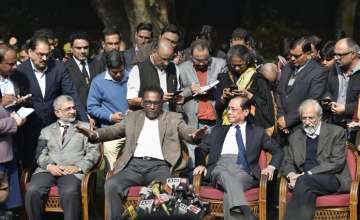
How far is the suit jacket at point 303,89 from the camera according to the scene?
9.44m

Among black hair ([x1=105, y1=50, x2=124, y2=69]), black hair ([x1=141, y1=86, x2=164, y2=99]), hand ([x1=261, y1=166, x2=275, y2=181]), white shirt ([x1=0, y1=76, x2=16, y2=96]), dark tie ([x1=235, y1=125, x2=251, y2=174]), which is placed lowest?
hand ([x1=261, y1=166, x2=275, y2=181])

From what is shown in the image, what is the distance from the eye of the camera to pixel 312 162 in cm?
891

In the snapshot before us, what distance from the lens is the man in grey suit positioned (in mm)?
9711

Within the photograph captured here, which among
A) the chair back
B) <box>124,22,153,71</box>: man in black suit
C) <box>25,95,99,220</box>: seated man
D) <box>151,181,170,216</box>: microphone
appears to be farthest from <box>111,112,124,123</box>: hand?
the chair back

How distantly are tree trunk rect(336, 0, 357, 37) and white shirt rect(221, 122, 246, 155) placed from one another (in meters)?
10.1

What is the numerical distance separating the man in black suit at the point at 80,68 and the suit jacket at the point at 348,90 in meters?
2.60

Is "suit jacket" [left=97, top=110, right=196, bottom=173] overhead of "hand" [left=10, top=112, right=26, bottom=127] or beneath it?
beneath

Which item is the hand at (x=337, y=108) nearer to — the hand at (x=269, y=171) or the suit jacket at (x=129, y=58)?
the hand at (x=269, y=171)

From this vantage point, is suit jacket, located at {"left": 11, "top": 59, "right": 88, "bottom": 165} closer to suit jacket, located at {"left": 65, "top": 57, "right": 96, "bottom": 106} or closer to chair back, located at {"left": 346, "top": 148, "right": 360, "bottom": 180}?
suit jacket, located at {"left": 65, "top": 57, "right": 96, "bottom": 106}

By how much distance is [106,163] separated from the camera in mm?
10023

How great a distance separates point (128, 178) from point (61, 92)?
51.3 inches

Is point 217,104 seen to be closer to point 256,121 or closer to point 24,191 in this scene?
point 256,121

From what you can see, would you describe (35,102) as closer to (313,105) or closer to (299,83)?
(299,83)

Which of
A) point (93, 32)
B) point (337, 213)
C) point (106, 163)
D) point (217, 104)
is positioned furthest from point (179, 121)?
point (93, 32)
